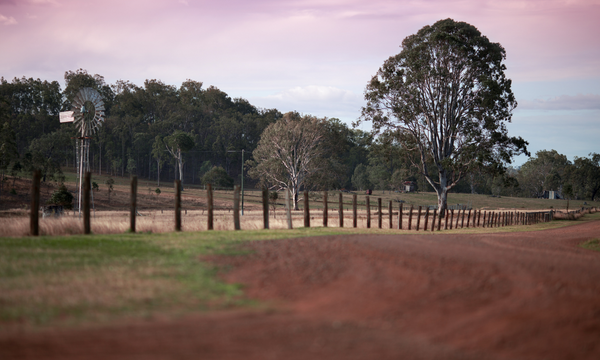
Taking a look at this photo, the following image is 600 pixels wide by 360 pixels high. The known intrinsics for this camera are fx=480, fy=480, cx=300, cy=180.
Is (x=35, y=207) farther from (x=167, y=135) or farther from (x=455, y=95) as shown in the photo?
(x=167, y=135)

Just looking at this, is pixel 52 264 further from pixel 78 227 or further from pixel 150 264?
pixel 78 227

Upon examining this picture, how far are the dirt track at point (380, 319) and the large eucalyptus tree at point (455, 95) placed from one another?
1310 inches

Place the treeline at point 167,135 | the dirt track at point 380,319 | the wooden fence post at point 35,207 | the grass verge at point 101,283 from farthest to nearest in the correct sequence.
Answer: the treeline at point 167,135 → the wooden fence post at point 35,207 → the grass verge at point 101,283 → the dirt track at point 380,319

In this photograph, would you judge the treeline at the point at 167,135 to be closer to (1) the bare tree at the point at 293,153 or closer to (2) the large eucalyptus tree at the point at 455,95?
(1) the bare tree at the point at 293,153

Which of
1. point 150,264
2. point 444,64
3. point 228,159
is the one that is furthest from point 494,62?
point 228,159

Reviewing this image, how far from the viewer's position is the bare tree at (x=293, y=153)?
57.6 m

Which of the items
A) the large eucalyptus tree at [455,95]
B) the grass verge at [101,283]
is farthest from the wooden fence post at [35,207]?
the large eucalyptus tree at [455,95]

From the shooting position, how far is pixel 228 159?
332ft

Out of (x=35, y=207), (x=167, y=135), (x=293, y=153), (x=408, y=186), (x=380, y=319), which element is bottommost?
(x=380, y=319)

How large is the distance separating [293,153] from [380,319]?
52.7 m

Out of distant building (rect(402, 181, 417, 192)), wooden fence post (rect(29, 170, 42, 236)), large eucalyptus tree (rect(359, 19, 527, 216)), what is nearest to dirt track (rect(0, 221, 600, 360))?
wooden fence post (rect(29, 170, 42, 236))

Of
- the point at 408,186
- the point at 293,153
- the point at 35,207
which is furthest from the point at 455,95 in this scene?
the point at 408,186

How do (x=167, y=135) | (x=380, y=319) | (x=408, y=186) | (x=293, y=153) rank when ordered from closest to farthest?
(x=380, y=319) < (x=293, y=153) < (x=167, y=135) < (x=408, y=186)

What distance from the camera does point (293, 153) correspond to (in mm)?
58750
